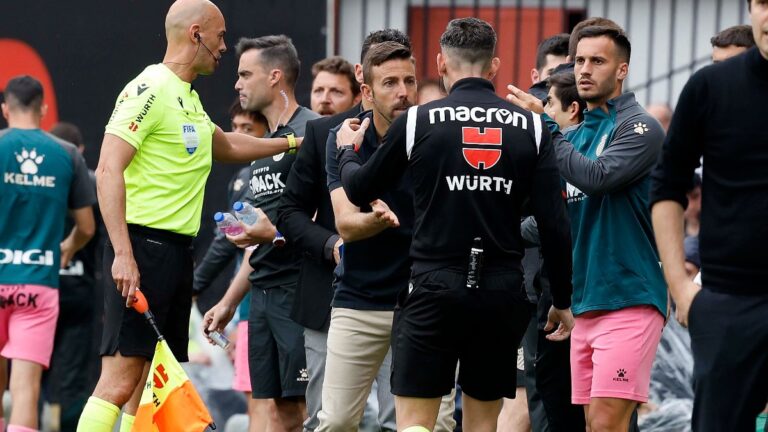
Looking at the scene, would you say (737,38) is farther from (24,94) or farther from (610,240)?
(24,94)

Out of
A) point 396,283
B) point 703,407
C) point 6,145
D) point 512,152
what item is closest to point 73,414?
point 6,145

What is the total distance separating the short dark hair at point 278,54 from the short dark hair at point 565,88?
1.85 metres

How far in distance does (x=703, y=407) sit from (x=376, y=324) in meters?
2.11

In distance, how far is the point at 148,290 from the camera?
249 inches

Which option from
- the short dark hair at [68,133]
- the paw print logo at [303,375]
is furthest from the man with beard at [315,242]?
the short dark hair at [68,133]

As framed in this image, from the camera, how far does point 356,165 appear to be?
5504mm

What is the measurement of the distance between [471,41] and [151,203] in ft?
6.25

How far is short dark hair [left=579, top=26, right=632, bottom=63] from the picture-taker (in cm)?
607

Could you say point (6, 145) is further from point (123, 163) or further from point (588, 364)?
point (588, 364)

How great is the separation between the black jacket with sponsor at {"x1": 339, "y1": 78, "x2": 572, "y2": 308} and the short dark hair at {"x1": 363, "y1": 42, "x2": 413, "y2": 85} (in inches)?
33.8

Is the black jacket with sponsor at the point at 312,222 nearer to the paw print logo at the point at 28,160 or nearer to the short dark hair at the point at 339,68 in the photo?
the short dark hair at the point at 339,68

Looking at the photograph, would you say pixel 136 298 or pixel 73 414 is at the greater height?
pixel 136 298

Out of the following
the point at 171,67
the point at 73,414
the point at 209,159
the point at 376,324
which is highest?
the point at 171,67

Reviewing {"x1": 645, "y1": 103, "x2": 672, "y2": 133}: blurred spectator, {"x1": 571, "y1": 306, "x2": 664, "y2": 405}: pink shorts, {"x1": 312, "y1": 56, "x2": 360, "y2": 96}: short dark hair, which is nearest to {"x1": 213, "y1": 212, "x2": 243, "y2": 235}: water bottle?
{"x1": 312, "y1": 56, "x2": 360, "y2": 96}: short dark hair
